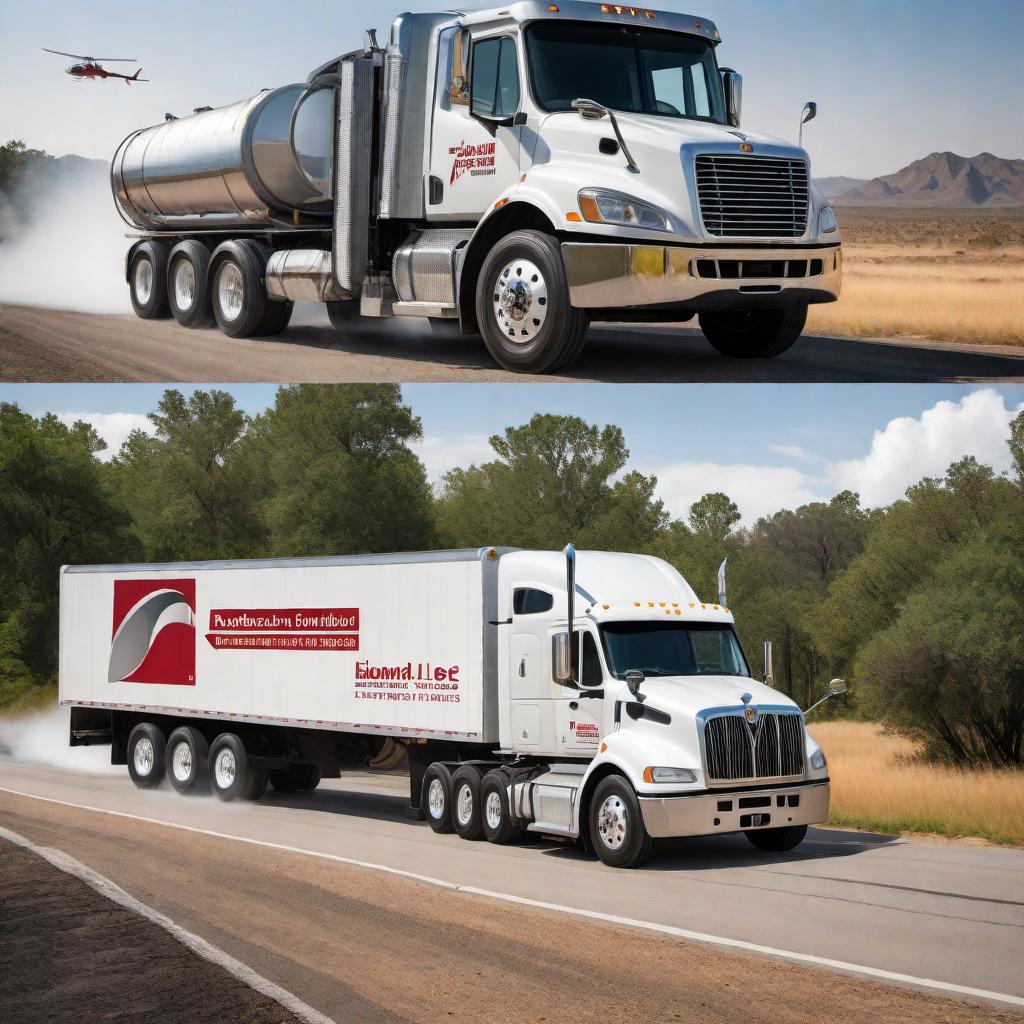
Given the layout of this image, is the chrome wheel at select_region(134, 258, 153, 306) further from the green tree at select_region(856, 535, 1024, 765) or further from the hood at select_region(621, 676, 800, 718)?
the green tree at select_region(856, 535, 1024, 765)

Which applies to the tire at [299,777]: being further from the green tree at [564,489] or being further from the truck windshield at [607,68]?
the green tree at [564,489]

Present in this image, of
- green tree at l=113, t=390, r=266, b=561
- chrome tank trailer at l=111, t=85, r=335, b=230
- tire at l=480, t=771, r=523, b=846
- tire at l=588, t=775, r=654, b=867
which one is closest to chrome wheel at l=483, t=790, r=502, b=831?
tire at l=480, t=771, r=523, b=846

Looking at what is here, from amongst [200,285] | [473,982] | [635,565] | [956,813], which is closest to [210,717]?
[200,285]

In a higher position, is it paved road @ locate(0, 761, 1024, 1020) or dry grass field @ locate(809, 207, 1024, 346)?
dry grass field @ locate(809, 207, 1024, 346)

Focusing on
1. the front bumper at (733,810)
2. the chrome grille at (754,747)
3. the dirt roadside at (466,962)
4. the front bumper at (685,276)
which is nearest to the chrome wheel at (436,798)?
the dirt roadside at (466,962)

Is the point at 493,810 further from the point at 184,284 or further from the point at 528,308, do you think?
the point at 184,284

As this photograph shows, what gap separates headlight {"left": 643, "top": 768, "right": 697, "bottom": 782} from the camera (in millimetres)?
13461

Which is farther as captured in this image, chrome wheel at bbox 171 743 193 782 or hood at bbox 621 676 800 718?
chrome wheel at bbox 171 743 193 782

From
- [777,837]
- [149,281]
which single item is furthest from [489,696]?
[149,281]

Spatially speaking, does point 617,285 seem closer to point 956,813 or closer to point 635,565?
point 635,565

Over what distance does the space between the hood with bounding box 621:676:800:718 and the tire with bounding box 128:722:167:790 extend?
11.0 m

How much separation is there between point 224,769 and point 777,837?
9671mm

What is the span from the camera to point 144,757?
23.2 m

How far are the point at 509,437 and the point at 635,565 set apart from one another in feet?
137
